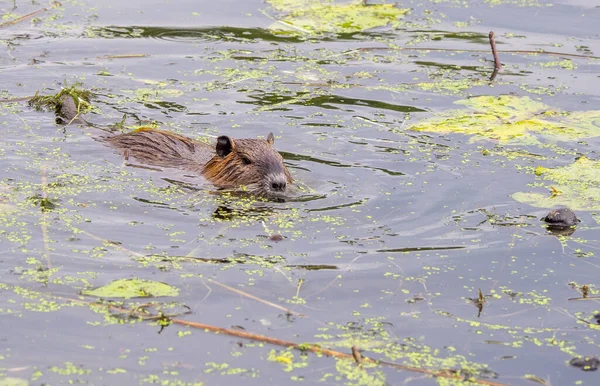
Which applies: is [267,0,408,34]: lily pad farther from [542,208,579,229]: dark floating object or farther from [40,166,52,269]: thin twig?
[542,208,579,229]: dark floating object

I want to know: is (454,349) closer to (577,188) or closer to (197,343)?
(197,343)

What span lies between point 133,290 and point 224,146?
262cm

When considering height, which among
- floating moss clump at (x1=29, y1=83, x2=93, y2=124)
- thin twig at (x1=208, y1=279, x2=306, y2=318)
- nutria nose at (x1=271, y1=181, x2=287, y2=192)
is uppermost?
floating moss clump at (x1=29, y1=83, x2=93, y2=124)

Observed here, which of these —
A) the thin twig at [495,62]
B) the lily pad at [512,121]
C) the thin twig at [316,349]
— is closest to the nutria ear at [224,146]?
the lily pad at [512,121]

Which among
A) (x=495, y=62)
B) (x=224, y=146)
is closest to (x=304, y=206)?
(x=224, y=146)

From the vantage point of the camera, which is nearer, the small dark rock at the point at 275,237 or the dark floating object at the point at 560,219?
the small dark rock at the point at 275,237

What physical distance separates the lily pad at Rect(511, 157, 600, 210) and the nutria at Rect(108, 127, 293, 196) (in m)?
1.73

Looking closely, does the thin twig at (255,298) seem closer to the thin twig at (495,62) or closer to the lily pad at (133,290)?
the lily pad at (133,290)

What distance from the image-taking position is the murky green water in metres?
4.51

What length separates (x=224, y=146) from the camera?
24.3 feet

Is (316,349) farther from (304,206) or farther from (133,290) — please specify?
(304,206)

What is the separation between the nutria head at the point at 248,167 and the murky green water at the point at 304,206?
218mm

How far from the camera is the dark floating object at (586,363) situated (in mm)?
4418

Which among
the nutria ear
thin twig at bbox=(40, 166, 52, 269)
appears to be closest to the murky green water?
thin twig at bbox=(40, 166, 52, 269)
